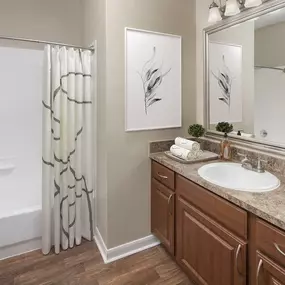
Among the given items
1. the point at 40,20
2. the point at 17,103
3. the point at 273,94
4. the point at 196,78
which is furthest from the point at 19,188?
the point at 273,94

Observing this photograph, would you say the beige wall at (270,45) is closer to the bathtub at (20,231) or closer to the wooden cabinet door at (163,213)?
the wooden cabinet door at (163,213)

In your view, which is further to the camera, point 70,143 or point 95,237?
point 95,237

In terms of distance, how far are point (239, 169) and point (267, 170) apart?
0.17m

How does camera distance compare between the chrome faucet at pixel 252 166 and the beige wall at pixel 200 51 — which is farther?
the beige wall at pixel 200 51

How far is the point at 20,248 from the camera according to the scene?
1975mm

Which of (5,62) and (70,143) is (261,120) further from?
(5,62)

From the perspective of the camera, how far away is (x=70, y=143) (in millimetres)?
2008

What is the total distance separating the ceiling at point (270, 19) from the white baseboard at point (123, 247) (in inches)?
74.2

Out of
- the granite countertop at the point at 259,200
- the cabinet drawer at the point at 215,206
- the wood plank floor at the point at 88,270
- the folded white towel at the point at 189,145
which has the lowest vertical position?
the wood plank floor at the point at 88,270

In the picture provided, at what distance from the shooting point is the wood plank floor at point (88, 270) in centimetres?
169

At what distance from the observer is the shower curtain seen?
191cm

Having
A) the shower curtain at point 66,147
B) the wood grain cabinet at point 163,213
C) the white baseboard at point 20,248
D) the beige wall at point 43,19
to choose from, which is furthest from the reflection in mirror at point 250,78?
the white baseboard at point 20,248

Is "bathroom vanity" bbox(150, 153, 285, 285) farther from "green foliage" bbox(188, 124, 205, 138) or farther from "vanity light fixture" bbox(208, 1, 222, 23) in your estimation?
"vanity light fixture" bbox(208, 1, 222, 23)

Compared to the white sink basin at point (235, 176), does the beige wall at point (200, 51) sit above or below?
above
